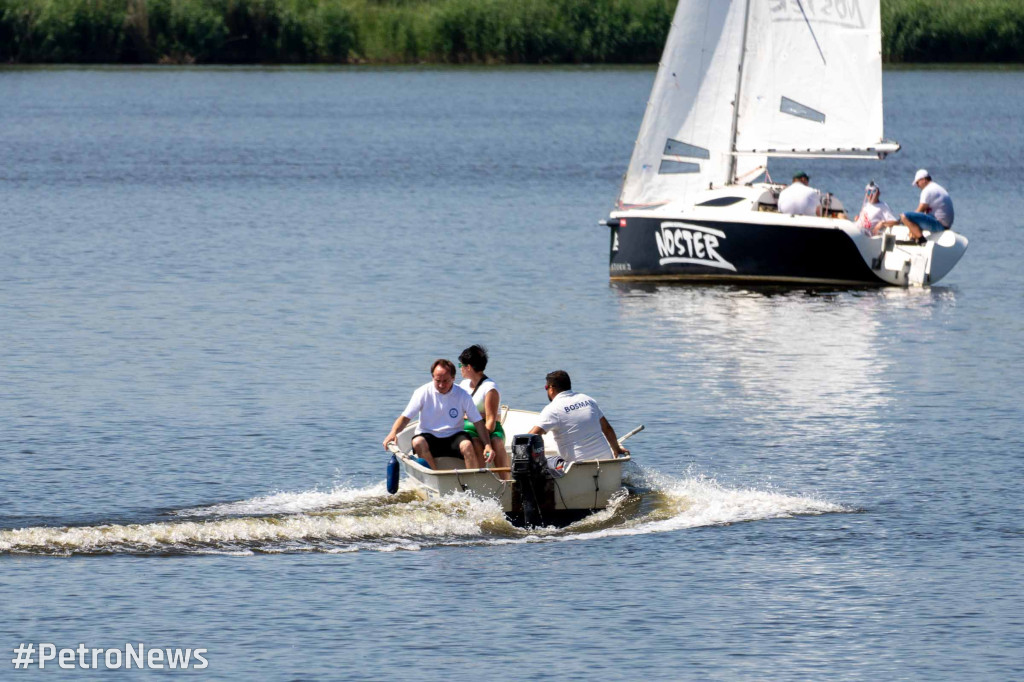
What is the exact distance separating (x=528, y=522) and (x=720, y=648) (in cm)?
346

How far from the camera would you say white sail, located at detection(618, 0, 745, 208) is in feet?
123

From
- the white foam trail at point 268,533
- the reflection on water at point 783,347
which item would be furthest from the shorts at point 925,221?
the white foam trail at point 268,533

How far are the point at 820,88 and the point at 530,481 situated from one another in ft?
70.6

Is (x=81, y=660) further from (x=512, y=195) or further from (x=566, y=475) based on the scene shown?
(x=512, y=195)

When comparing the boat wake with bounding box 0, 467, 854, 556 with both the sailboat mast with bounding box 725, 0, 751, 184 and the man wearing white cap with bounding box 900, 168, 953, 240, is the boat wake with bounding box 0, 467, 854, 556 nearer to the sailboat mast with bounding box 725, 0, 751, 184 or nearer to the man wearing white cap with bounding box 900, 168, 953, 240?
the man wearing white cap with bounding box 900, 168, 953, 240

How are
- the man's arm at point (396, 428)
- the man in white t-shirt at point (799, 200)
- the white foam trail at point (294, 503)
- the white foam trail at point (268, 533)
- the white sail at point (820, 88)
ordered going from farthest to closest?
the white sail at point (820, 88) → the man in white t-shirt at point (799, 200) → the white foam trail at point (294, 503) → the man's arm at point (396, 428) → the white foam trail at point (268, 533)

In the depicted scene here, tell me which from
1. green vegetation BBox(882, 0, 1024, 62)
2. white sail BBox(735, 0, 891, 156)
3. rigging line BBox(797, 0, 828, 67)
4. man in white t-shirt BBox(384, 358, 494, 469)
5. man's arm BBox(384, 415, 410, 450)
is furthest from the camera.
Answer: green vegetation BBox(882, 0, 1024, 62)

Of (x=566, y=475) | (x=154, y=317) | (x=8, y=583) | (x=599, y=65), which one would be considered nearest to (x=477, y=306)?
(x=154, y=317)

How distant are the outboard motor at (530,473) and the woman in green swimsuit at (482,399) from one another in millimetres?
580

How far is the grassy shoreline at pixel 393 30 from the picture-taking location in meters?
103

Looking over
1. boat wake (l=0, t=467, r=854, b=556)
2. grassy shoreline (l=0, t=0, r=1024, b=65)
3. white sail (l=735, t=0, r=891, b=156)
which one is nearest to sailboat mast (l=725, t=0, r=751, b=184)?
white sail (l=735, t=0, r=891, b=156)

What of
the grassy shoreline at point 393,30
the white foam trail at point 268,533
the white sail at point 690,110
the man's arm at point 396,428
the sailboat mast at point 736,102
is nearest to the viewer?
the white foam trail at point 268,533

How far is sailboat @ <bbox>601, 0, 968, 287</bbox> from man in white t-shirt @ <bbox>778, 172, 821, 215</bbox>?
1.32 ft

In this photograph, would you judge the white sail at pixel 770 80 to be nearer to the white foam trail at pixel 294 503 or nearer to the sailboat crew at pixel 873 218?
the sailboat crew at pixel 873 218
